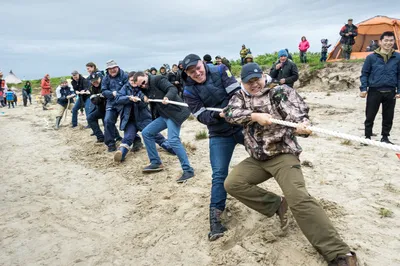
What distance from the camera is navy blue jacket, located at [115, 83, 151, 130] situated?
23.0ft

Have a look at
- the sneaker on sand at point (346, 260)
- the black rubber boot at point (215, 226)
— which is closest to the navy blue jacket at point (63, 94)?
the black rubber boot at point (215, 226)

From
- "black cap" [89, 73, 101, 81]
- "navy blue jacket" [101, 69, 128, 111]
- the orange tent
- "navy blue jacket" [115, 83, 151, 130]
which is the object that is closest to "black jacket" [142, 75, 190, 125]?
"navy blue jacket" [115, 83, 151, 130]

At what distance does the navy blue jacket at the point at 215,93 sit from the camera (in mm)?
3878

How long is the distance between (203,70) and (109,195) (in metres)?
3.01

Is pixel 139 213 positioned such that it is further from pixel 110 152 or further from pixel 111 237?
pixel 110 152

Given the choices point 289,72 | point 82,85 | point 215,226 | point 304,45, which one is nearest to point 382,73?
point 289,72

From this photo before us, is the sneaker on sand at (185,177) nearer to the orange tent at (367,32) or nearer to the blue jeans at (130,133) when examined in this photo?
the blue jeans at (130,133)

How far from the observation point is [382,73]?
6.43 metres

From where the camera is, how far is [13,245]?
4102 millimetres

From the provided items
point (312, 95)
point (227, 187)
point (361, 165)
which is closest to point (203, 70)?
point (227, 187)

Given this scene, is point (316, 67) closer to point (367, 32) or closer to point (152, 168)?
point (367, 32)

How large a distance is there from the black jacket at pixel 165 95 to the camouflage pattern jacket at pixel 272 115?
252cm

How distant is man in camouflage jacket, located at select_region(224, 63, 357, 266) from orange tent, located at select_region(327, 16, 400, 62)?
16381 millimetres

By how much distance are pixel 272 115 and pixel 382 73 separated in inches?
173
